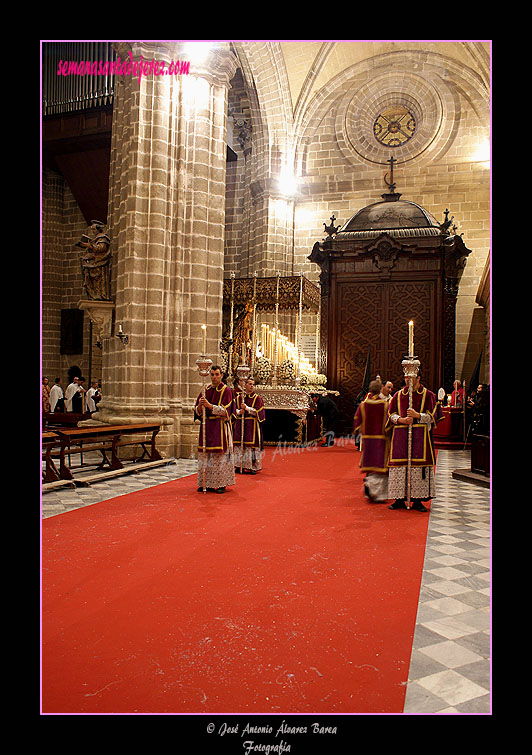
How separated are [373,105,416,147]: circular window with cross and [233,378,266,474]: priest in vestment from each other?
511 inches

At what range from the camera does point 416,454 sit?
6.42 m

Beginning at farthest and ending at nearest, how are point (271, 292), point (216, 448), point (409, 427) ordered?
1. point (271, 292)
2. point (216, 448)
3. point (409, 427)

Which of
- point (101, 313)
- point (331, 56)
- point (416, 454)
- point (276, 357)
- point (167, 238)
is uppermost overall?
point (331, 56)

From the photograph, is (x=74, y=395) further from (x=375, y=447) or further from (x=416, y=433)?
(x=416, y=433)

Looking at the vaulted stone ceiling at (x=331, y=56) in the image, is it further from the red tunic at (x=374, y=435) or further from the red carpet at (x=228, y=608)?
the red carpet at (x=228, y=608)

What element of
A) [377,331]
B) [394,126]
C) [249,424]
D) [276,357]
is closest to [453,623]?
[249,424]

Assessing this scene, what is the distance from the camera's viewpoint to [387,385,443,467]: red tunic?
252 inches

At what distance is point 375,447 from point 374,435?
163mm

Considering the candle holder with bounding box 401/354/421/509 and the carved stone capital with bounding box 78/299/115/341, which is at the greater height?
the carved stone capital with bounding box 78/299/115/341

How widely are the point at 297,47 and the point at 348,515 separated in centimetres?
1644

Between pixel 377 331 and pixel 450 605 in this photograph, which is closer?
pixel 450 605

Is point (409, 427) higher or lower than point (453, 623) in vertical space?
higher

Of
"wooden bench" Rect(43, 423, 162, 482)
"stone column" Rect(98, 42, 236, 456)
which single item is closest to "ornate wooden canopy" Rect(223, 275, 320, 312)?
"stone column" Rect(98, 42, 236, 456)

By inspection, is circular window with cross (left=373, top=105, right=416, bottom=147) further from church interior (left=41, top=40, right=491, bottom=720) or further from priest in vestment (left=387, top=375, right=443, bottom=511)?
priest in vestment (left=387, top=375, right=443, bottom=511)
